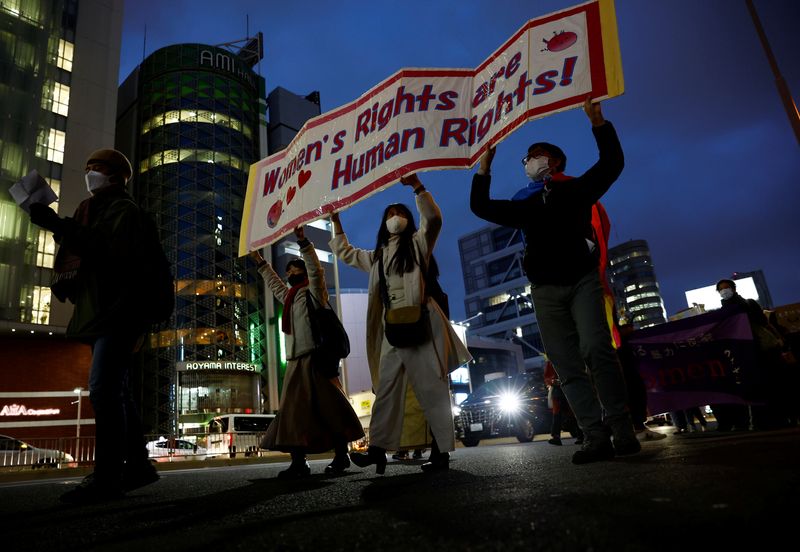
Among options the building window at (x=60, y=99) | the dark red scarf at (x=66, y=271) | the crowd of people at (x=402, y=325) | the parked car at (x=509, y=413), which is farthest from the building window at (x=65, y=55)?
the dark red scarf at (x=66, y=271)

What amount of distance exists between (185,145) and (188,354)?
17.0 meters

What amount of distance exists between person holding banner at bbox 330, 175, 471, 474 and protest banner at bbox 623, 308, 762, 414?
9.94ft

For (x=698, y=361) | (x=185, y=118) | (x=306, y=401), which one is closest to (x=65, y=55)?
(x=185, y=118)

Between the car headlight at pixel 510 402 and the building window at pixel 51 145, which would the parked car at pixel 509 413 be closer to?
the car headlight at pixel 510 402

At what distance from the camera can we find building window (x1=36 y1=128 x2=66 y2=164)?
90.8 ft

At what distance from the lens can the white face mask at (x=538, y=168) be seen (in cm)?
345

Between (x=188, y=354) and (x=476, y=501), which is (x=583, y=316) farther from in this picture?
(x=188, y=354)

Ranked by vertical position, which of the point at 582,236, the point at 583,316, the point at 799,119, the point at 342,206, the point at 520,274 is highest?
the point at 520,274

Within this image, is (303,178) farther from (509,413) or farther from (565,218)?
(509,413)

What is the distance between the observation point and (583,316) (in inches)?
121

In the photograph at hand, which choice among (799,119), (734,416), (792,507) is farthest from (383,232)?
(799,119)

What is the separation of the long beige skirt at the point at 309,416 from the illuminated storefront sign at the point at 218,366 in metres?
36.9

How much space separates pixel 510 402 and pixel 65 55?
36.1m

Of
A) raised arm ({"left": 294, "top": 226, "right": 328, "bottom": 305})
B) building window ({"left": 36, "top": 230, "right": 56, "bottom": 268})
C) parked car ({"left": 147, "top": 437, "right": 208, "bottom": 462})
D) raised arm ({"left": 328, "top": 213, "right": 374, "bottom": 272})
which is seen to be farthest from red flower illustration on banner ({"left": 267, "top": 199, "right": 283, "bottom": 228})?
building window ({"left": 36, "top": 230, "right": 56, "bottom": 268})
